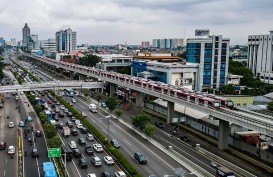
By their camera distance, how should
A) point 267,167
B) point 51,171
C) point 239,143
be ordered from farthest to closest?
1. point 239,143
2. point 267,167
3. point 51,171

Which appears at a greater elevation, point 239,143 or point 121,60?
point 121,60

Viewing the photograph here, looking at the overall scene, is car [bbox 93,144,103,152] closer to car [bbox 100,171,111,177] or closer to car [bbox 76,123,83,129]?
car [bbox 100,171,111,177]

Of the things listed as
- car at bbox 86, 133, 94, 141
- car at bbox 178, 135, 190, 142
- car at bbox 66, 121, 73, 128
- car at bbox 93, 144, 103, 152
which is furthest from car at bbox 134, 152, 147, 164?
car at bbox 66, 121, 73, 128

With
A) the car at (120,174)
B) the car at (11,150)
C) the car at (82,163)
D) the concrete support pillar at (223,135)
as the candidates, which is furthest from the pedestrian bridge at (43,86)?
the car at (120,174)

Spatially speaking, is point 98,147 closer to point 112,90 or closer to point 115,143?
point 115,143

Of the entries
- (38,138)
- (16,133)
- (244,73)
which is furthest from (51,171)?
(244,73)

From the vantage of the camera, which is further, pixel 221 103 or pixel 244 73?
pixel 244 73

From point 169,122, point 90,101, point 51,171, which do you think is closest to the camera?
point 51,171

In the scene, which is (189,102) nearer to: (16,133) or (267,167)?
(267,167)

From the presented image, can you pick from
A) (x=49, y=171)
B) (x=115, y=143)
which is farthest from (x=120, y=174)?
(x=115, y=143)
